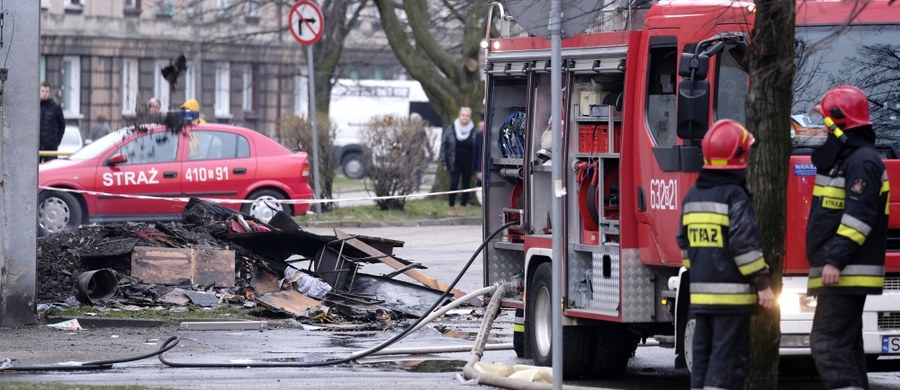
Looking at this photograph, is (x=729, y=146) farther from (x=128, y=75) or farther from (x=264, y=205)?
(x=128, y=75)

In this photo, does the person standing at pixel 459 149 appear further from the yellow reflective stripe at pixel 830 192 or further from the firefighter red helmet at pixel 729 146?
the firefighter red helmet at pixel 729 146

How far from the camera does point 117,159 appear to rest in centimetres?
2127

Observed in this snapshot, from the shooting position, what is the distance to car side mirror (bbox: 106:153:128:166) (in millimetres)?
21266

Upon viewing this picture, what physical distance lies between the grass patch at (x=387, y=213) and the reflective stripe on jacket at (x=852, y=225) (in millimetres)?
15531

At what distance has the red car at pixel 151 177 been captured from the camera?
69.6 ft

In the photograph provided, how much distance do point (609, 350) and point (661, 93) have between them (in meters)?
1.91

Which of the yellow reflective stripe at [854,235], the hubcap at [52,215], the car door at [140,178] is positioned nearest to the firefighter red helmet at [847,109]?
the yellow reflective stripe at [854,235]

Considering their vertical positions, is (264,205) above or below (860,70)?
below

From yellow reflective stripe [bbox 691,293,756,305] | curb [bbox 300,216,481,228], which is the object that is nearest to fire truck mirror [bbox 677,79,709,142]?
yellow reflective stripe [bbox 691,293,756,305]

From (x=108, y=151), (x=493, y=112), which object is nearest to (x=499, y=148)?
(x=493, y=112)

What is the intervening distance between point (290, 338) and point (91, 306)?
2.10 m

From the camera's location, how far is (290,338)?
40.8ft

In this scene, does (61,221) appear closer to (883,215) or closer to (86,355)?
(86,355)

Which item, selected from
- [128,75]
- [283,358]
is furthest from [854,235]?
[128,75]
